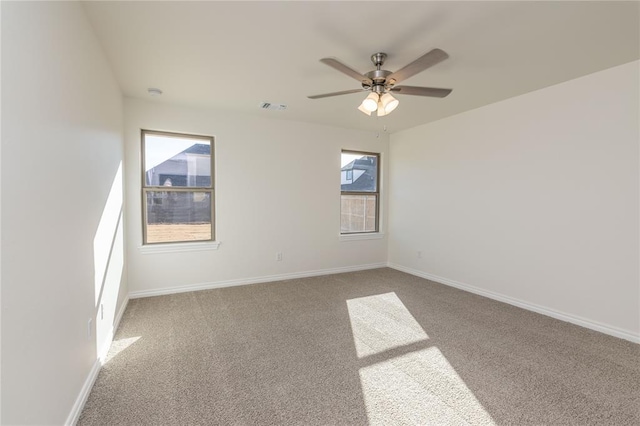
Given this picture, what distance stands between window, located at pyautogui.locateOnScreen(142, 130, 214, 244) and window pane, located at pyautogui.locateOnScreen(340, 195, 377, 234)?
2.19 meters

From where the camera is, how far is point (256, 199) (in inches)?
168

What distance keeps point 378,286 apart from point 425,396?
2323 mm

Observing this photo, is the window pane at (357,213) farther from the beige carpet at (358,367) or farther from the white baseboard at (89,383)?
the white baseboard at (89,383)

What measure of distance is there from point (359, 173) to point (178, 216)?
301cm

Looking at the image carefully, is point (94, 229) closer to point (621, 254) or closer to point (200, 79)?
point (200, 79)

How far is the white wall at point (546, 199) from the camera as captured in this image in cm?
266

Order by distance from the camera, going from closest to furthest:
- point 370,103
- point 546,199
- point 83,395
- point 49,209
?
1. point 49,209
2. point 83,395
3. point 370,103
4. point 546,199

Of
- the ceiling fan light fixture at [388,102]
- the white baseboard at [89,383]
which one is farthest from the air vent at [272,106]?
the white baseboard at [89,383]

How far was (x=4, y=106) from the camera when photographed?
40.4 inches

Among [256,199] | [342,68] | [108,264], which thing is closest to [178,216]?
[256,199]

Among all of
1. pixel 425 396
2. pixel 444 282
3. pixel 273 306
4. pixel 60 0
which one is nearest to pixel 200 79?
pixel 60 0

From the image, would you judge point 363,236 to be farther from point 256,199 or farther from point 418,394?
point 418,394

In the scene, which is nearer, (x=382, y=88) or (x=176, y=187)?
(x=382, y=88)

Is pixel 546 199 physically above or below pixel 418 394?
above
